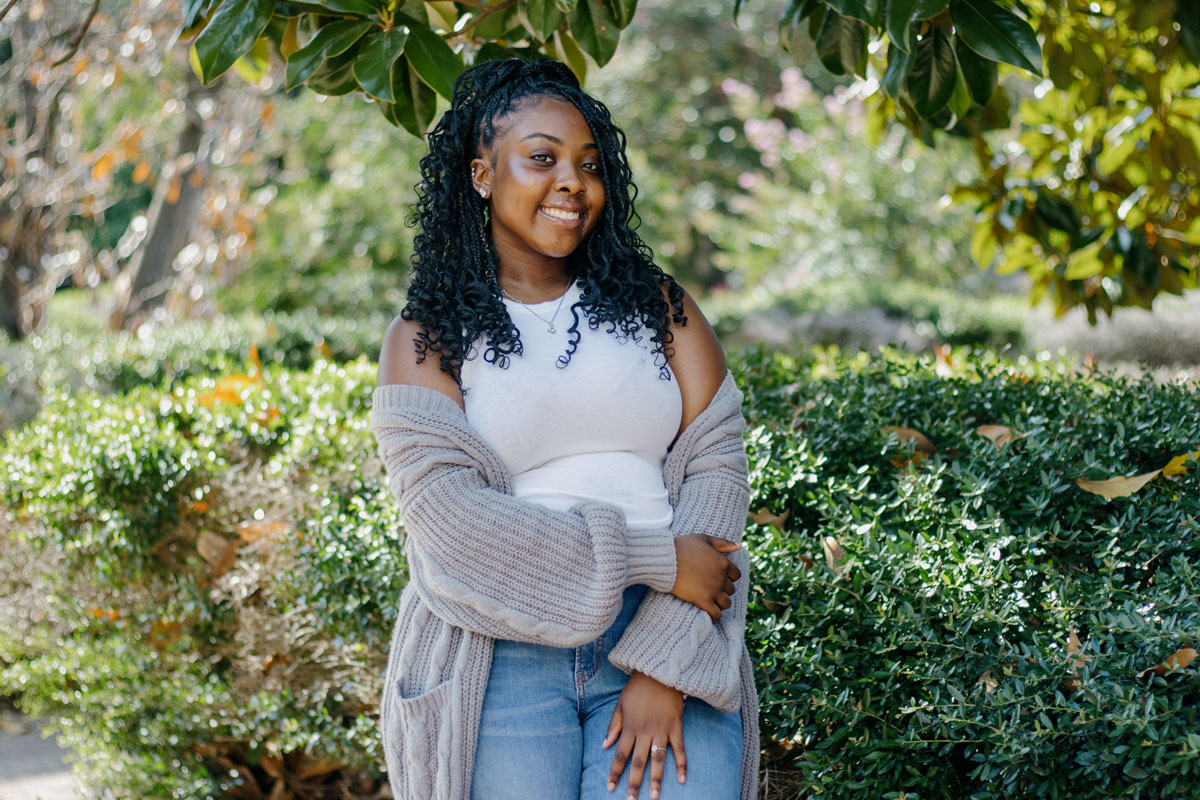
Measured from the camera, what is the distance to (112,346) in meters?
5.80

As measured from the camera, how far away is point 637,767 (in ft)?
6.20

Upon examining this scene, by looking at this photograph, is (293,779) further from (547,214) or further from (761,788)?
(547,214)

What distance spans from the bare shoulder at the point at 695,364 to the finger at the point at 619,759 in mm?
652

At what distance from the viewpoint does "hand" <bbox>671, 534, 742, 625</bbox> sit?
200 centimetres

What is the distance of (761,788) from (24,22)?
7.71 meters

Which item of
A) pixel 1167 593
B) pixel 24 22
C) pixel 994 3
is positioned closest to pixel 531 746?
pixel 1167 593

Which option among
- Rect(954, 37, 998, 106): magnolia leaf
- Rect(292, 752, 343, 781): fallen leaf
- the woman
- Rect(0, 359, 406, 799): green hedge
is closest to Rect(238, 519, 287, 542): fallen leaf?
Rect(0, 359, 406, 799): green hedge

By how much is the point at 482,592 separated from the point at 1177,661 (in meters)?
1.26

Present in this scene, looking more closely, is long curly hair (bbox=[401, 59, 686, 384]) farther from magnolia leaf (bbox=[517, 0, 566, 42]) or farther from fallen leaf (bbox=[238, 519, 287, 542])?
fallen leaf (bbox=[238, 519, 287, 542])

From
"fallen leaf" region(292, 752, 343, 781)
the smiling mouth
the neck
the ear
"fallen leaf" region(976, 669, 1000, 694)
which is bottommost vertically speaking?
"fallen leaf" region(292, 752, 343, 781)

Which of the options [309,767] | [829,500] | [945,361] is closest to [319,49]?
[829,500]

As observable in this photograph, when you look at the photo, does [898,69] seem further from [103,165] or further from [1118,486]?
[103,165]

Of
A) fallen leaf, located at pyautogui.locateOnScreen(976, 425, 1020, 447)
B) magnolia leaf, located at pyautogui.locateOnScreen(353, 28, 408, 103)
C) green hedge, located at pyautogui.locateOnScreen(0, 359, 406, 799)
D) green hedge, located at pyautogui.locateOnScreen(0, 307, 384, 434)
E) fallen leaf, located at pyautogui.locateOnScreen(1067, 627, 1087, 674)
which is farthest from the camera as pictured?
green hedge, located at pyautogui.locateOnScreen(0, 307, 384, 434)

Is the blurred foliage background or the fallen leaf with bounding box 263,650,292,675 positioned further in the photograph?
the fallen leaf with bounding box 263,650,292,675
